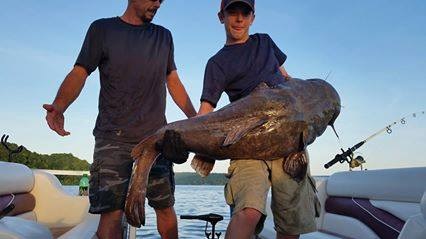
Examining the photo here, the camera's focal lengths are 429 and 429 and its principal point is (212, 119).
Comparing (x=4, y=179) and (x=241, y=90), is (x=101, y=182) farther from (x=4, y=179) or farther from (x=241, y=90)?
(x=4, y=179)

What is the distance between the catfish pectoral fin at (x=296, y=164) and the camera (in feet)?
11.3

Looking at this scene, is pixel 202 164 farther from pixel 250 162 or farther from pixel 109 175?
pixel 109 175

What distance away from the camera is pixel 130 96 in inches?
158

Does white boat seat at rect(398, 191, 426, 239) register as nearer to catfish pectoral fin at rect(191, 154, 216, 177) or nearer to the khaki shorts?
the khaki shorts

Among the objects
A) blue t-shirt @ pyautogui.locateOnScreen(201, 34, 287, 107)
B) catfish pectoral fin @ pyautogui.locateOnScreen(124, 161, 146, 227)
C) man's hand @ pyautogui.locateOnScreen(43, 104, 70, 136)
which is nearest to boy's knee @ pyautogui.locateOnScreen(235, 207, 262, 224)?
catfish pectoral fin @ pyautogui.locateOnScreen(124, 161, 146, 227)

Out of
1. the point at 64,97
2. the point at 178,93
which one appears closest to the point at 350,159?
the point at 178,93

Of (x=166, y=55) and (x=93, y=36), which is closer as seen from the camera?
(x=93, y=36)

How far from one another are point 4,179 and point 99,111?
9.43 feet

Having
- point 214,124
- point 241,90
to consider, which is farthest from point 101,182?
point 241,90

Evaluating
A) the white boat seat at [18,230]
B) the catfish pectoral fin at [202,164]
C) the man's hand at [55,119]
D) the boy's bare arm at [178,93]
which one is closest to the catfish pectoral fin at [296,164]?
the catfish pectoral fin at [202,164]

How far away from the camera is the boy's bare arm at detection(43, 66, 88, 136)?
3.80 m

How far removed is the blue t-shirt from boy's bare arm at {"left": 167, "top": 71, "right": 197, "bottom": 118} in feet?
2.22

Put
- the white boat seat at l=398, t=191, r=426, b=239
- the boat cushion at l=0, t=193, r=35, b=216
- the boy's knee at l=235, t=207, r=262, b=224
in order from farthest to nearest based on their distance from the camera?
the boat cushion at l=0, t=193, r=35, b=216
the boy's knee at l=235, t=207, r=262, b=224
the white boat seat at l=398, t=191, r=426, b=239

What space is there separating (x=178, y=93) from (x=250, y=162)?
4.86 ft
